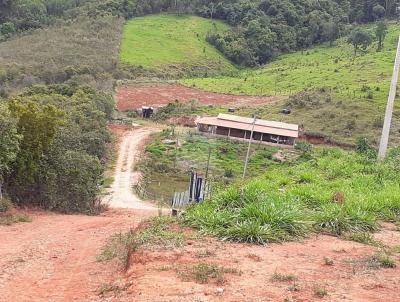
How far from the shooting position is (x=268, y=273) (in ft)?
25.3

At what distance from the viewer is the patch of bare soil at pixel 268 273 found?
23.0ft

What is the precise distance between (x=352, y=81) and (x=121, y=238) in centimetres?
5447

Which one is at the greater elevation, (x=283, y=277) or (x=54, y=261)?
(x=283, y=277)

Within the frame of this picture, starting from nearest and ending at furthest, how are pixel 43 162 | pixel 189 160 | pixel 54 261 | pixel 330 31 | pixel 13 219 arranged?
pixel 54 261 → pixel 13 219 → pixel 43 162 → pixel 189 160 → pixel 330 31

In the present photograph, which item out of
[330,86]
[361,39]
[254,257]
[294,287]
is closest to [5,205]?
[254,257]

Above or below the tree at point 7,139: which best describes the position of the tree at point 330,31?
above

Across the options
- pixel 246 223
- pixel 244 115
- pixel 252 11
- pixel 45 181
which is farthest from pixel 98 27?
pixel 246 223

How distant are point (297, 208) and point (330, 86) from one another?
175ft

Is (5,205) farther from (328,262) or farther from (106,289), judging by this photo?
(328,262)

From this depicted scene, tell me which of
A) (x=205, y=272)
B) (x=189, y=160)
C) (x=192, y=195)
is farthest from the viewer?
(x=189, y=160)

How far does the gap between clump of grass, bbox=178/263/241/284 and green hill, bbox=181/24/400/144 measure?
37.7 meters

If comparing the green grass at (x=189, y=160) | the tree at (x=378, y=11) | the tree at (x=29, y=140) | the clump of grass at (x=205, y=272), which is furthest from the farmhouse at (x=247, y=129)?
the tree at (x=378, y=11)

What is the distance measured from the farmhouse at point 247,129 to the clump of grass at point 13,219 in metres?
30.2

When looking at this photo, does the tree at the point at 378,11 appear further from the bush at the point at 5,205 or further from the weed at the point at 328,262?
the weed at the point at 328,262
